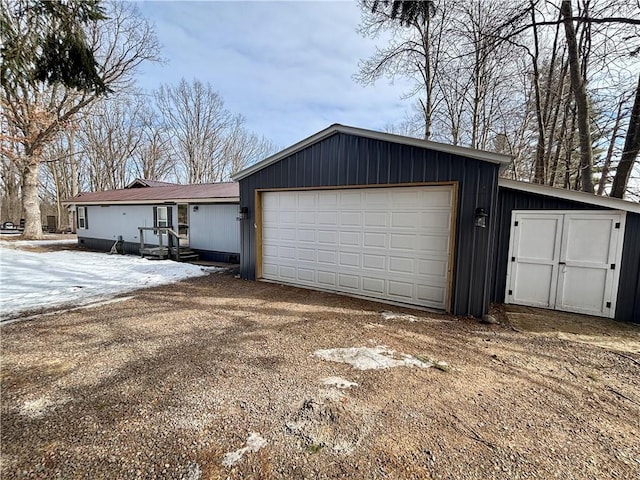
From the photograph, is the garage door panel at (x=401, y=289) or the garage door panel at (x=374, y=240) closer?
the garage door panel at (x=401, y=289)

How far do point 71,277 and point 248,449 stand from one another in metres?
7.97

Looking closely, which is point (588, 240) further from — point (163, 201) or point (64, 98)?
point (64, 98)

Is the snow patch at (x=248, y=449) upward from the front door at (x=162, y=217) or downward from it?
downward

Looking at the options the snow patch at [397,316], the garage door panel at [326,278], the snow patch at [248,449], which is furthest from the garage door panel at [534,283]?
the snow patch at [248,449]

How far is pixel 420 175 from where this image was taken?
5301 mm

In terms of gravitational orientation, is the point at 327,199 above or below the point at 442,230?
above

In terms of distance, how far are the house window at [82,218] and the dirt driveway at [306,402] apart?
1180 cm

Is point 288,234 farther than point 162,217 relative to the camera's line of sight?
No

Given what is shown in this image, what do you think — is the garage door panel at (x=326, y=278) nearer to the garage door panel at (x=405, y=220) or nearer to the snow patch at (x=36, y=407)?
the garage door panel at (x=405, y=220)

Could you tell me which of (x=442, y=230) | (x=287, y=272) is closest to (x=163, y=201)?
(x=287, y=272)

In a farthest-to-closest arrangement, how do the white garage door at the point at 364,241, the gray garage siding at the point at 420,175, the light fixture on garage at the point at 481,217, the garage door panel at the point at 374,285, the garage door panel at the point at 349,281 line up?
the garage door panel at the point at 349,281 < the garage door panel at the point at 374,285 < the white garage door at the point at 364,241 < the gray garage siding at the point at 420,175 < the light fixture on garage at the point at 481,217

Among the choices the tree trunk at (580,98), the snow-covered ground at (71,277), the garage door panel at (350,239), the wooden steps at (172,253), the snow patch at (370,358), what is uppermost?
the tree trunk at (580,98)

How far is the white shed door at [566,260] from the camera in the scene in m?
4.88

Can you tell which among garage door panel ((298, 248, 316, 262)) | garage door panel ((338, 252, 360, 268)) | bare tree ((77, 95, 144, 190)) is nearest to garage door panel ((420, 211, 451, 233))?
garage door panel ((338, 252, 360, 268))
